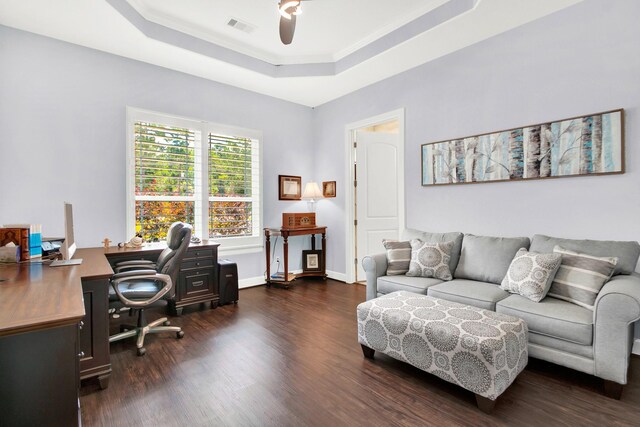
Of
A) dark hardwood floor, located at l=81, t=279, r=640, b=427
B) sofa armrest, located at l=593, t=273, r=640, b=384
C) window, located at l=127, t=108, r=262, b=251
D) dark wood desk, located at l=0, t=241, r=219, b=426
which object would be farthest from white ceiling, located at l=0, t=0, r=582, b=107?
dark hardwood floor, located at l=81, t=279, r=640, b=427

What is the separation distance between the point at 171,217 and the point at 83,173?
1.02 metres

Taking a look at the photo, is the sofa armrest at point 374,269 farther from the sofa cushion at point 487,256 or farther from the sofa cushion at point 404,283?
the sofa cushion at point 487,256

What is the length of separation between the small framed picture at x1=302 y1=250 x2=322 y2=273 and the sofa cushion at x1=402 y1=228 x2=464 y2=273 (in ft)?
5.81

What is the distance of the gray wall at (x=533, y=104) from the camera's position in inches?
101

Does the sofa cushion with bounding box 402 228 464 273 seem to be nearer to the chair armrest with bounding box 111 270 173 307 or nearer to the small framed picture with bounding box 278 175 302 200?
the small framed picture with bounding box 278 175 302 200

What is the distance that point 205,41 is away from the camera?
3.66m

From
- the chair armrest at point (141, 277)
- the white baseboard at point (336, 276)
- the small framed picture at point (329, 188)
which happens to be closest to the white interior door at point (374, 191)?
the white baseboard at point (336, 276)

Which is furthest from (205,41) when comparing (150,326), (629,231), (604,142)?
(629,231)

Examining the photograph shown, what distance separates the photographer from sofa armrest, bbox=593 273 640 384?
1883mm

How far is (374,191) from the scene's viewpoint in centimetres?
Answer: 491

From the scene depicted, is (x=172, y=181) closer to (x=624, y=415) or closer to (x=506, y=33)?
(x=506, y=33)

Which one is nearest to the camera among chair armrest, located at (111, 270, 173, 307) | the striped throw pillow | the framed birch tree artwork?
the striped throw pillow

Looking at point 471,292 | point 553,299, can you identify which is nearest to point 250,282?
point 471,292

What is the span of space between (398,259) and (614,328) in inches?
68.8
